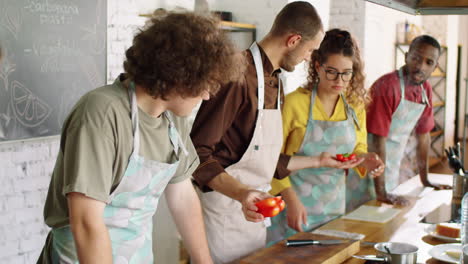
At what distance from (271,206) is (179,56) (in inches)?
21.6

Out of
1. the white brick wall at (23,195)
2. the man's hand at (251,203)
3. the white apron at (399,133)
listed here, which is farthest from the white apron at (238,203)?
the white apron at (399,133)

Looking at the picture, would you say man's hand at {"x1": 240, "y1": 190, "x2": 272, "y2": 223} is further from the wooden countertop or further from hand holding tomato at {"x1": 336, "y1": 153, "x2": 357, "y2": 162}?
hand holding tomato at {"x1": 336, "y1": 153, "x2": 357, "y2": 162}

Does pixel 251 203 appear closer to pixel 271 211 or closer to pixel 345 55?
pixel 271 211

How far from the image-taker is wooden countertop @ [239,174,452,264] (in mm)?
2051

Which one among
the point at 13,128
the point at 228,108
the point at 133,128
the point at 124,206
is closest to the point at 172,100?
the point at 133,128

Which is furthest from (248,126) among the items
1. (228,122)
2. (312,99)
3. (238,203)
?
(312,99)

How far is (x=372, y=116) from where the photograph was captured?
2893mm

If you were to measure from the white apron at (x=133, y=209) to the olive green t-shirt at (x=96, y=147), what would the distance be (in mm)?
22

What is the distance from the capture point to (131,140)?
54.8 inches

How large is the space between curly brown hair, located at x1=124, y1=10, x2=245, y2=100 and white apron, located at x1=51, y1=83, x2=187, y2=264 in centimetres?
10

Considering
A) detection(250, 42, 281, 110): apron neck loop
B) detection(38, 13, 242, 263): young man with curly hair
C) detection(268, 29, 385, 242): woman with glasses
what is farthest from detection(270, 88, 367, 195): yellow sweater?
detection(38, 13, 242, 263): young man with curly hair

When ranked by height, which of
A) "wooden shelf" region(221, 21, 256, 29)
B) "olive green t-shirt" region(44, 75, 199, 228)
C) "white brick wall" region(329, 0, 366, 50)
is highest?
"white brick wall" region(329, 0, 366, 50)

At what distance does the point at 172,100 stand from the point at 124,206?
308 mm

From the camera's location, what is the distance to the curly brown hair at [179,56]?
129 cm
